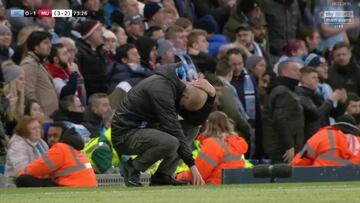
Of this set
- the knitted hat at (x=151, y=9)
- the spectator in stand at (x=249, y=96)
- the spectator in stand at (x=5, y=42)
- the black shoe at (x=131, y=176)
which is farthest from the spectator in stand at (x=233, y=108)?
the black shoe at (x=131, y=176)

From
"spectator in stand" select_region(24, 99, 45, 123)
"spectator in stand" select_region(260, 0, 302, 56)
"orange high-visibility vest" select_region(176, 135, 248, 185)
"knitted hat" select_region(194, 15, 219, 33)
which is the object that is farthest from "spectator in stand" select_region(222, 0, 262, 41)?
"orange high-visibility vest" select_region(176, 135, 248, 185)

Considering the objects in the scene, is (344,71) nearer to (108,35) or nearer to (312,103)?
(312,103)

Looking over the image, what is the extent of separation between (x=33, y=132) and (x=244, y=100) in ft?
16.3

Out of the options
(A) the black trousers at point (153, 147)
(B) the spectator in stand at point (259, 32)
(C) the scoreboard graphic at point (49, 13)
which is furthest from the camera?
(B) the spectator in stand at point (259, 32)

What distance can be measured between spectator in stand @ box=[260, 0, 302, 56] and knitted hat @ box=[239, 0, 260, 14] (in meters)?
0.28

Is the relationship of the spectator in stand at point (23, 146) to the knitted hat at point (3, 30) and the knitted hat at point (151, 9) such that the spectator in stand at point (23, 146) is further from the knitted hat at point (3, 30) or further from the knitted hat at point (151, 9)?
the knitted hat at point (151, 9)

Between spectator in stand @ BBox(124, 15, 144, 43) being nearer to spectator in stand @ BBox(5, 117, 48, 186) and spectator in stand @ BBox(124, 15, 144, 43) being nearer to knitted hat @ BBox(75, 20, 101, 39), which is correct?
knitted hat @ BBox(75, 20, 101, 39)

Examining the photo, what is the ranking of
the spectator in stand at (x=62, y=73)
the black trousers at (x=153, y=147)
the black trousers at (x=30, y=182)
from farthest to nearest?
1. the spectator in stand at (x=62, y=73)
2. the black trousers at (x=30, y=182)
3. the black trousers at (x=153, y=147)

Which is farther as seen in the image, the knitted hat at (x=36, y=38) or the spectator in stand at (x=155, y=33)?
the spectator in stand at (x=155, y=33)

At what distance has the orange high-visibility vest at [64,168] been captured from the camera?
686 inches

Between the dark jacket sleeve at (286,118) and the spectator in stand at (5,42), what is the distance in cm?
451

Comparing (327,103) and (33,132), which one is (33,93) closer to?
(33,132)

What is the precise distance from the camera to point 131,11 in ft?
79.7

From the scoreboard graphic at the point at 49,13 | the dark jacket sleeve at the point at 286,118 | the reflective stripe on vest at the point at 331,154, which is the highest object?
the scoreboard graphic at the point at 49,13
